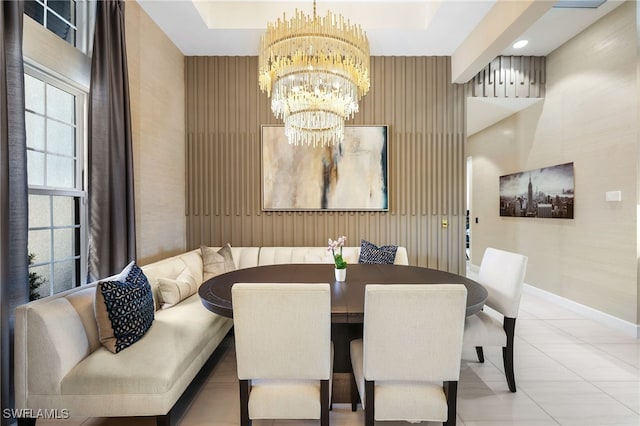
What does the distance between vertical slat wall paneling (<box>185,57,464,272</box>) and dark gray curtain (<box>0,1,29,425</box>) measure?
2129 millimetres

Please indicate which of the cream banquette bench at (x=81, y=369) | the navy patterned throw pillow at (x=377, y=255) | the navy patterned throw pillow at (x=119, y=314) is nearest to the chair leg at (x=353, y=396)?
the cream banquette bench at (x=81, y=369)

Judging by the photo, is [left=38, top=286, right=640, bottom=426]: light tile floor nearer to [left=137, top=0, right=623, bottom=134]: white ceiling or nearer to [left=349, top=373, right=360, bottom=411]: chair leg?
[left=349, top=373, right=360, bottom=411]: chair leg

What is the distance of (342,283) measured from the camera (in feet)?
7.01

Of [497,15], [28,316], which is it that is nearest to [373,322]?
[28,316]

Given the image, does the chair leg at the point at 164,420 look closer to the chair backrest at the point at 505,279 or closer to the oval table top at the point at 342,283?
the oval table top at the point at 342,283

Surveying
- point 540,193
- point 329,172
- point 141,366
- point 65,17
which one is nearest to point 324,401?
point 141,366

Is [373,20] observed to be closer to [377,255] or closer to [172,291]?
[377,255]

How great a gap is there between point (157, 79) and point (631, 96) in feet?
15.7

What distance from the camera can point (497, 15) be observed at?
9.08 feet

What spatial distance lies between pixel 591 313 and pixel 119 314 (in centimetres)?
455

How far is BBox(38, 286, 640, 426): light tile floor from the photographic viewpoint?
1.79 metres

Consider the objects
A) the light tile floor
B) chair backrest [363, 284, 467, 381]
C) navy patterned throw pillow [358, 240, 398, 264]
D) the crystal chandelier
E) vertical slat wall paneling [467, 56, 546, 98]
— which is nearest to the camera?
chair backrest [363, 284, 467, 381]

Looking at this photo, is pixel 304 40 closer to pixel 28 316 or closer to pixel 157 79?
pixel 157 79

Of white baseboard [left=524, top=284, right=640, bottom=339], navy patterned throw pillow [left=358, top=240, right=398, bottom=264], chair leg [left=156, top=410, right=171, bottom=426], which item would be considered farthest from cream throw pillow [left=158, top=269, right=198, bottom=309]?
white baseboard [left=524, top=284, right=640, bottom=339]
